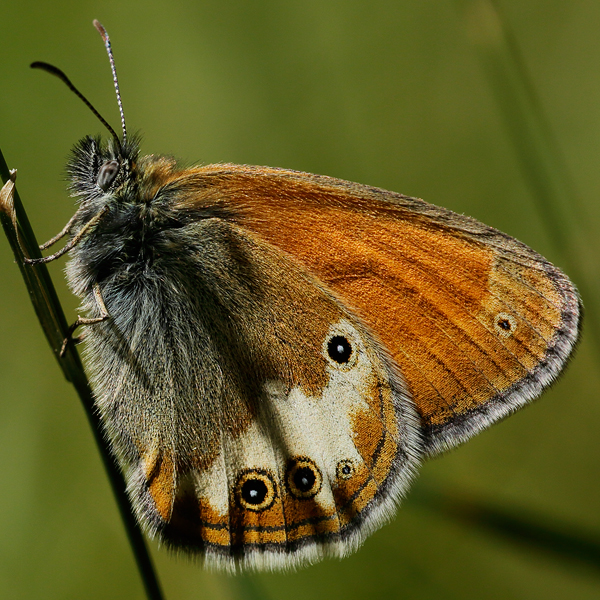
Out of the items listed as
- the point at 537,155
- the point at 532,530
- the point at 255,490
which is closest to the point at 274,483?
the point at 255,490

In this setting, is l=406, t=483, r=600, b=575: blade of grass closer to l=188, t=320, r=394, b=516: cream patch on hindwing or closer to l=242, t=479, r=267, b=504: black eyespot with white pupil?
l=188, t=320, r=394, b=516: cream patch on hindwing

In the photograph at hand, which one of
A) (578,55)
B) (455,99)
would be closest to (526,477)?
(455,99)

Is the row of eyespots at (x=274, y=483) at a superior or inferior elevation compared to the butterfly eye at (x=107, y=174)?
inferior

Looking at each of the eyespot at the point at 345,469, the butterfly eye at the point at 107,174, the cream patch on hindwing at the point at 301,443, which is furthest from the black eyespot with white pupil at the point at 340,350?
the butterfly eye at the point at 107,174

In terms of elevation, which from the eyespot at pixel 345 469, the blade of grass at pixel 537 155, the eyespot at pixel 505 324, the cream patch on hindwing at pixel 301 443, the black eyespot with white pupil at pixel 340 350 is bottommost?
the eyespot at pixel 345 469

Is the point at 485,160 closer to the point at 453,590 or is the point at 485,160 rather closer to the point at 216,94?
the point at 216,94

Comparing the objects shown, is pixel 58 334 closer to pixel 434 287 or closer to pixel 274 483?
pixel 274 483

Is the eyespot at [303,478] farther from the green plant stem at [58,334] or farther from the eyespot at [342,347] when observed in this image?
the green plant stem at [58,334]

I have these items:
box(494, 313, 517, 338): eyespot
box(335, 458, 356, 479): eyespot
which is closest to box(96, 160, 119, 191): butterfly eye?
box(335, 458, 356, 479): eyespot
